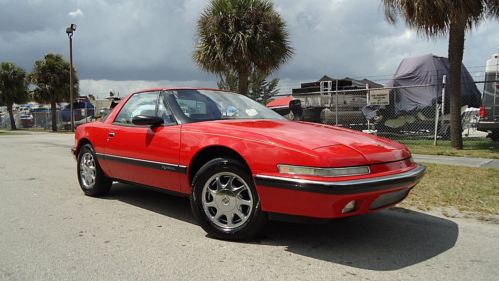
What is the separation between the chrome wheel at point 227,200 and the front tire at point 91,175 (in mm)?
2252

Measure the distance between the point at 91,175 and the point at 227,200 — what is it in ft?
9.04

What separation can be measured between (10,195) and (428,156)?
8198mm

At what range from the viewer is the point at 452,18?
10.7 metres

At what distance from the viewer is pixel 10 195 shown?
6316 millimetres

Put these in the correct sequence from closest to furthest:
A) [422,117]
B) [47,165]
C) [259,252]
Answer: [259,252] < [47,165] < [422,117]

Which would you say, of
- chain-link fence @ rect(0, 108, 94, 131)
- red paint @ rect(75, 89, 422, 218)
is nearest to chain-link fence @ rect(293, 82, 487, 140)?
red paint @ rect(75, 89, 422, 218)

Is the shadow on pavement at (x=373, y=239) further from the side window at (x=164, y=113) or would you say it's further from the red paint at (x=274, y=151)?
the side window at (x=164, y=113)

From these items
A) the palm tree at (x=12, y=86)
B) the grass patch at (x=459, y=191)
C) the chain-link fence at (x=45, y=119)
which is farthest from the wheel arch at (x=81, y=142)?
the palm tree at (x=12, y=86)

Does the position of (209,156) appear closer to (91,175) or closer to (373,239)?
(373,239)

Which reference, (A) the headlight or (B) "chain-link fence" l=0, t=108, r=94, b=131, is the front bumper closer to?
(A) the headlight

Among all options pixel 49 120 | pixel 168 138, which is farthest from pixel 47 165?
A: pixel 49 120

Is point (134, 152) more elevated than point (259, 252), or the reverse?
point (134, 152)

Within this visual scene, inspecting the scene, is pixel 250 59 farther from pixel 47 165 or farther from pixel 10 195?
pixel 10 195

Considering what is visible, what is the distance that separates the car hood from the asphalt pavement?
640 mm
